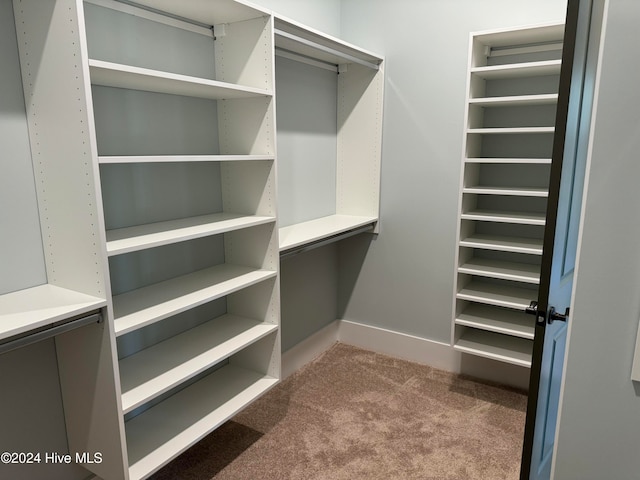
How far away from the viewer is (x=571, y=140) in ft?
4.07

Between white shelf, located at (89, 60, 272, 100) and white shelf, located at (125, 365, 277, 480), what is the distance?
1332 mm

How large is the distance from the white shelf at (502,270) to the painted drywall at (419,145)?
25cm

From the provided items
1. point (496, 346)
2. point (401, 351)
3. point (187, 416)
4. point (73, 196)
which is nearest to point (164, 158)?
point (73, 196)

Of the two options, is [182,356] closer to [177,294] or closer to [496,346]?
A: [177,294]

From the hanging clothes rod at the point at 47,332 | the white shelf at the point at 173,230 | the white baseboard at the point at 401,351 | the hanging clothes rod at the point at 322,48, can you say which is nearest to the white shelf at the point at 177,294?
the hanging clothes rod at the point at 47,332

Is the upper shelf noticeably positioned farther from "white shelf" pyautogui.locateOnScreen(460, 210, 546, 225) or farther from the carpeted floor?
the carpeted floor

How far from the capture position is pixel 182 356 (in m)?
1.85

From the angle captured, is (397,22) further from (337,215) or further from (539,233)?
(539,233)

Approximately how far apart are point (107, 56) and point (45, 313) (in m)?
0.96

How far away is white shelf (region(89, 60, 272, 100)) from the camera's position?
1.35m

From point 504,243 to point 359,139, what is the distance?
117cm

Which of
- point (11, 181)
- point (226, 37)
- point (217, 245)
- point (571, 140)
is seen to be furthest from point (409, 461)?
point (226, 37)

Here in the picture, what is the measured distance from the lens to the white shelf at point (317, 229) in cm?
230

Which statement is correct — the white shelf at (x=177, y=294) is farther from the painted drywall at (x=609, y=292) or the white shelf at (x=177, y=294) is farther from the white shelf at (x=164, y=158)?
the painted drywall at (x=609, y=292)
